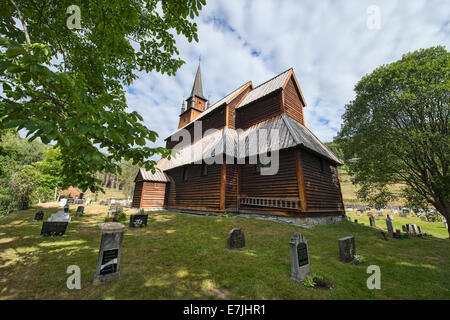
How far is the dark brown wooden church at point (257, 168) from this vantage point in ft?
37.0

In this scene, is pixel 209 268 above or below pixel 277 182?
below

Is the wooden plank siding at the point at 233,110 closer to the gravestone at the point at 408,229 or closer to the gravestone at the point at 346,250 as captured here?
the gravestone at the point at 346,250

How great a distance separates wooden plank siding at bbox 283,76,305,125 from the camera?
49.1ft

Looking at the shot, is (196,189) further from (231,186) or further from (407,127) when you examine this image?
(407,127)

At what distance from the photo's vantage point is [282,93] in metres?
14.7

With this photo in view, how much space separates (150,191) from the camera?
1967 centimetres

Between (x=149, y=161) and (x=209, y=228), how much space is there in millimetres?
6704

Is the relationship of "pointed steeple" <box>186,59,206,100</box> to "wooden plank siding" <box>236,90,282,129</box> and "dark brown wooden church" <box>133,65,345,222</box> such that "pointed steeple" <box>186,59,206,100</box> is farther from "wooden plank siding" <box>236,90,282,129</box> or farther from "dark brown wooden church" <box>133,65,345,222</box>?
"wooden plank siding" <box>236,90,282,129</box>

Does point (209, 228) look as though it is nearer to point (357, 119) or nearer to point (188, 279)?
point (188, 279)

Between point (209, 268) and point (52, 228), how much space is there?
25.7 feet

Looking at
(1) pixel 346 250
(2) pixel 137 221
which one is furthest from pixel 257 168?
(2) pixel 137 221

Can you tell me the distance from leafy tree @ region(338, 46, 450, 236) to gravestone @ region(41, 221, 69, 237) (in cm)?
1680
